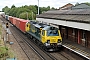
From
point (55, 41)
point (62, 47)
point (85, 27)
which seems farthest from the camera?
point (62, 47)

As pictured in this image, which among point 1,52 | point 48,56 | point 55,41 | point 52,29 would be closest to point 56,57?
point 48,56

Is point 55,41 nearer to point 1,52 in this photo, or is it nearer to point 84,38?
point 84,38

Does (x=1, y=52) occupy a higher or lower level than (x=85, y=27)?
lower

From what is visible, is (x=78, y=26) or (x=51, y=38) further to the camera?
(x=51, y=38)

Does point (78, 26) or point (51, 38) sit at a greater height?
point (78, 26)

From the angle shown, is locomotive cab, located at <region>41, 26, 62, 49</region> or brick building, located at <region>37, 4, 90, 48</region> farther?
locomotive cab, located at <region>41, 26, 62, 49</region>

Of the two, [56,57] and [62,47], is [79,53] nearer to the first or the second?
[56,57]

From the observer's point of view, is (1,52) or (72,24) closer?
(1,52)

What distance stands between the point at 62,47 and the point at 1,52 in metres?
7.57

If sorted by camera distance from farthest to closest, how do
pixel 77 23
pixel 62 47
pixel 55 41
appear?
pixel 62 47
pixel 55 41
pixel 77 23

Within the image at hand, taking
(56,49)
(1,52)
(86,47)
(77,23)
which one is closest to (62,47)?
(56,49)

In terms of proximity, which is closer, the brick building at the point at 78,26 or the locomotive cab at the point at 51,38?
the brick building at the point at 78,26

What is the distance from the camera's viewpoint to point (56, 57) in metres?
19.9

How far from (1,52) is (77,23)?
750 centimetres
